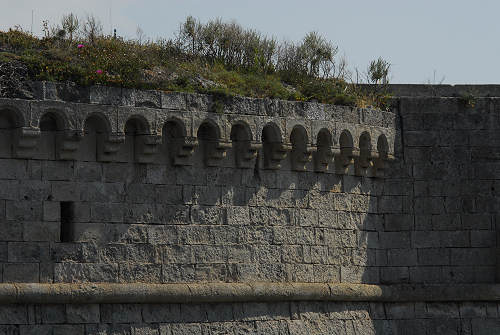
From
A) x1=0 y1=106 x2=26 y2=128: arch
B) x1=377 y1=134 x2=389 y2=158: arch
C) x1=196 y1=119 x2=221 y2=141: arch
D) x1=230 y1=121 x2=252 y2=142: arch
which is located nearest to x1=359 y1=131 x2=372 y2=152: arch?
x1=377 y1=134 x2=389 y2=158: arch

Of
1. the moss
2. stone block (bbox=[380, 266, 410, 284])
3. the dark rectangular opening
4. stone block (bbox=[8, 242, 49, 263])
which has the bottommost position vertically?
stone block (bbox=[380, 266, 410, 284])

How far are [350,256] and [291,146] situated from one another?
6.00ft

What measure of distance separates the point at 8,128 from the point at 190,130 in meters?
2.21

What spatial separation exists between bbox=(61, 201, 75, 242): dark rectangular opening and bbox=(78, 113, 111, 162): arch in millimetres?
553

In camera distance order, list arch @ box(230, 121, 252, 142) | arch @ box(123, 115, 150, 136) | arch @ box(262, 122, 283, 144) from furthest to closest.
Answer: arch @ box(262, 122, 283, 144), arch @ box(230, 121, 252, 142), arch @ box(123, 115, 150, 136)

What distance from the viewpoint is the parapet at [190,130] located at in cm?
1281

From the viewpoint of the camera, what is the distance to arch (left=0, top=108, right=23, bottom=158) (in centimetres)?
1259

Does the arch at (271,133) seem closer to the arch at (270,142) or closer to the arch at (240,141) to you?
the arch at (270,142)

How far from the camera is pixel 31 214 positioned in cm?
1264

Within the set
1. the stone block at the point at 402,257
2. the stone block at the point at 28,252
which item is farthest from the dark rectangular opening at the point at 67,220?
the stone block at the point at 402,257

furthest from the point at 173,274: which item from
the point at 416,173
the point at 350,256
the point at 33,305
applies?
the point at 416,173

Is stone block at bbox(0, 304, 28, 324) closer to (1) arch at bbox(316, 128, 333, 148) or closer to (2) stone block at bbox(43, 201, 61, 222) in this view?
(2) stone block at bbox(43, 201, 61, 222)

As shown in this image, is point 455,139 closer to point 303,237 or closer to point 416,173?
point 416,173

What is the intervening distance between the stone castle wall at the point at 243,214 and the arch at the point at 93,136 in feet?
0.06
